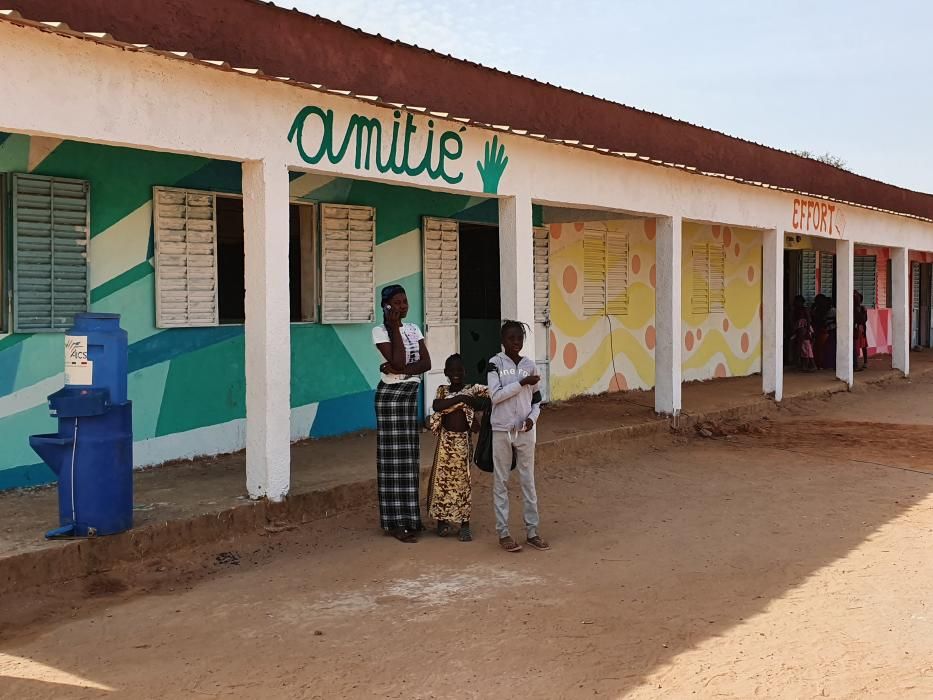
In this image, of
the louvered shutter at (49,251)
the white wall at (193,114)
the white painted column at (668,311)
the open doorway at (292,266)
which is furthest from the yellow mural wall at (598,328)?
the louvered shutter at (49,251)

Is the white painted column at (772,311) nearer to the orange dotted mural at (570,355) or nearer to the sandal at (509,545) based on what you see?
the orange dotted mural at (570,355)

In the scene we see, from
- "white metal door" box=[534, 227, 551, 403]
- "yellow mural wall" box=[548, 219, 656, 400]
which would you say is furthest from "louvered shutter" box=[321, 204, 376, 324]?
"yellow mural wall" box=[548, 219, 656, 400]

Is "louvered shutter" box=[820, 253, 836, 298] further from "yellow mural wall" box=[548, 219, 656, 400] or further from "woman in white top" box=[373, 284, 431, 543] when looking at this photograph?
"woman in white top" box=[373, 284, 431, 543]

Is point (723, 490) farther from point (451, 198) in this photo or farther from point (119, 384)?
point (119, 384)

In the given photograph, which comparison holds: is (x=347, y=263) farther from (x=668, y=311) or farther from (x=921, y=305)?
(x=921, y=305)

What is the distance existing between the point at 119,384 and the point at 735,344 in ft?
41.3

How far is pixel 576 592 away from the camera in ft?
17.5

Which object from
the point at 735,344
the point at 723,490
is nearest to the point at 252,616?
the point at 723,490

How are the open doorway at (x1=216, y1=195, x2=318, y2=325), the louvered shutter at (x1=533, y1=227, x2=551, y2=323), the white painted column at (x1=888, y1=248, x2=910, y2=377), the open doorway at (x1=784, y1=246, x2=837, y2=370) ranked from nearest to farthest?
the open doorway at (x1=216, y1=195, x2=318, y2=325) < the louvered shutter at (x1=533, y1=227, x2=551, y2=323) < the white painted column at (x1=888, y1=248, x2=910, y2=377) < the open doorway at (x1=784, y1=246, x2=837, y2=370)

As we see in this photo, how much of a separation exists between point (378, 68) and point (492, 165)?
169cm

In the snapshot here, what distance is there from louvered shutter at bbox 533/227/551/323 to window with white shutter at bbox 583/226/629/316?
0.88 m

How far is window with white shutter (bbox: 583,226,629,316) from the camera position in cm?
1284

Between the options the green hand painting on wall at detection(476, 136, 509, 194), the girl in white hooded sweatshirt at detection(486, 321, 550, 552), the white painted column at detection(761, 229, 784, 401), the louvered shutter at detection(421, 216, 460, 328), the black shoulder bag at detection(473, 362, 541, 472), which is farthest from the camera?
the white painted column at detection(761, 229, 784, 401)

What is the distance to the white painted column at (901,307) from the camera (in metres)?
17.2
